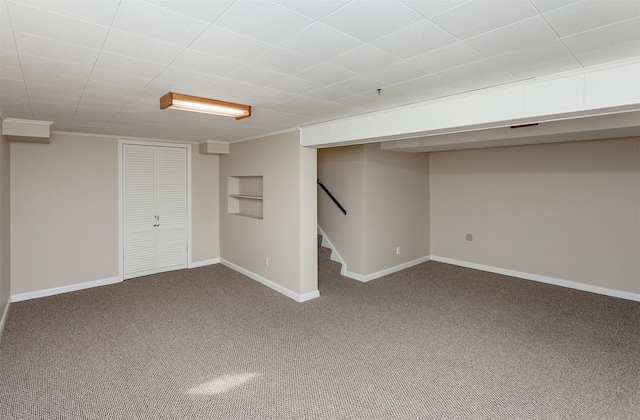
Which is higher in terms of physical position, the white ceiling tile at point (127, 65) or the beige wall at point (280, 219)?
the white ceiling tile at point (127, 65)

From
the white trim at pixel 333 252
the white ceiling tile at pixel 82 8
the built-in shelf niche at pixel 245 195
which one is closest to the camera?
the white ceiling tile at pixel 82 8

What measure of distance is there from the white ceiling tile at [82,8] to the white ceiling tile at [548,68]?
2270mm

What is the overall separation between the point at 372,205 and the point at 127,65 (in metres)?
3.86

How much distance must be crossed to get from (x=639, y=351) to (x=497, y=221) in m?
2.83

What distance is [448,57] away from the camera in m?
1.99

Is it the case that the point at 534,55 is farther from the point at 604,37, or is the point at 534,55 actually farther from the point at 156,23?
the point at 156,23

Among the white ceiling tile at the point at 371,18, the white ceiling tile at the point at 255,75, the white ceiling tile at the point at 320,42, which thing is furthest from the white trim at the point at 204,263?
the white ceiling tile at the point at 371,18

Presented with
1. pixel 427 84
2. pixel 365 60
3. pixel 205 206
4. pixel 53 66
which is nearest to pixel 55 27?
pixel 53 66

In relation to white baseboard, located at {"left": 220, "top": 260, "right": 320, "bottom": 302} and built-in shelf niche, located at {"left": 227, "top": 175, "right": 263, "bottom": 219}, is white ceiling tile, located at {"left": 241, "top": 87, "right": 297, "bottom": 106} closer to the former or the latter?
white baseboard, located at {"left": 220, "top": 260, "right": 320, "bottom": 302}

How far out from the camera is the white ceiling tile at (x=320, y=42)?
166cm

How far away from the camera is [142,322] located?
375 centimetres

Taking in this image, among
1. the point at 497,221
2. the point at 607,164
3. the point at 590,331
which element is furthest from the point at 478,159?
the point at 590,331

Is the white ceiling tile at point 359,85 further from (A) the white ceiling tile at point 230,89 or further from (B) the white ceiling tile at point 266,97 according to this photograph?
(A) the white ceiling tile at point 230,89

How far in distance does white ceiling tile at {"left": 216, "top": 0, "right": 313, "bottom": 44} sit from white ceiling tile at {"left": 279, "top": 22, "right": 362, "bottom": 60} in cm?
5
